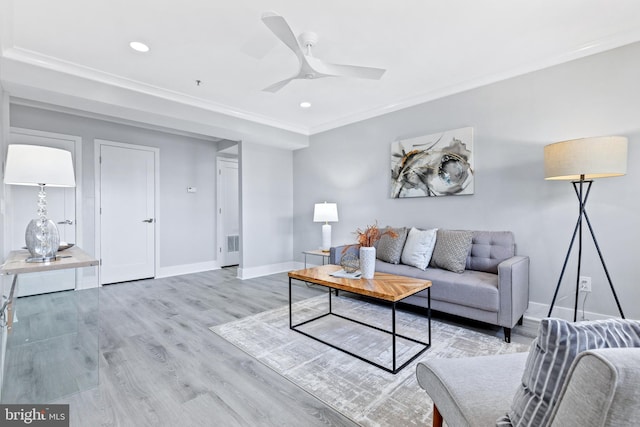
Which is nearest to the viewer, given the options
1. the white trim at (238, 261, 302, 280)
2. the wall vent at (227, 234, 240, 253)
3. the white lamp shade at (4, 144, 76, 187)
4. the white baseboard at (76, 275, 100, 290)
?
the white lamp shade at (4, 144, 76, 187)

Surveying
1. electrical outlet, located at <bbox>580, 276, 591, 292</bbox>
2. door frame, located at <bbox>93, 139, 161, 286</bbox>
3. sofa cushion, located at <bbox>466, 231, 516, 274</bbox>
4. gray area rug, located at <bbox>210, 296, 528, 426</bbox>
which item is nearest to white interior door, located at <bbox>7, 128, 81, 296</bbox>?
door frame, located at <bbox>93, 139, 161, 286</bbox>

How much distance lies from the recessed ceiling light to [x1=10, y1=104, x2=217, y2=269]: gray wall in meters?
2.35

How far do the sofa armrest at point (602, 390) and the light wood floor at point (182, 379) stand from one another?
49.6 inches

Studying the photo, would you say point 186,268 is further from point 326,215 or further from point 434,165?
point 434,165

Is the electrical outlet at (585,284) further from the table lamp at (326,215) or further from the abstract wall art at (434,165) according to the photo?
A: the table lamp at (326,215)

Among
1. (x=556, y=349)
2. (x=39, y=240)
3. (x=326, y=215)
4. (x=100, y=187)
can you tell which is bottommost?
(x=556, y=349)

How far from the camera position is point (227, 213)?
19.1 ft

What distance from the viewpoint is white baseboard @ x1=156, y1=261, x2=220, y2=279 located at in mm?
4902

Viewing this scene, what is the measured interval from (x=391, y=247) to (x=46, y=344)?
11.0 ft

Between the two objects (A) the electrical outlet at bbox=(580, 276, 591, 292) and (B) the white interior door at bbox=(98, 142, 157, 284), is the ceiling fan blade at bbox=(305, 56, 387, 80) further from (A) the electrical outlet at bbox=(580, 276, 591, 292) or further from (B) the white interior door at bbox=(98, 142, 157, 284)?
(B) the white interior door at bbox=(98, 142, 157, 284)

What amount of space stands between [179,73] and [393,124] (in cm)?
267

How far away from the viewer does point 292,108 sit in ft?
13.8

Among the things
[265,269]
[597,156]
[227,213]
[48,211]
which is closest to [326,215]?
[265,269]

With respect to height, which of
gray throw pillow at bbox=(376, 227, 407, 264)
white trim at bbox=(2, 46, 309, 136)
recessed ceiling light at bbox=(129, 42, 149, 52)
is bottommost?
gray throw pillow at bbox=(376, 227, 407, 264)
